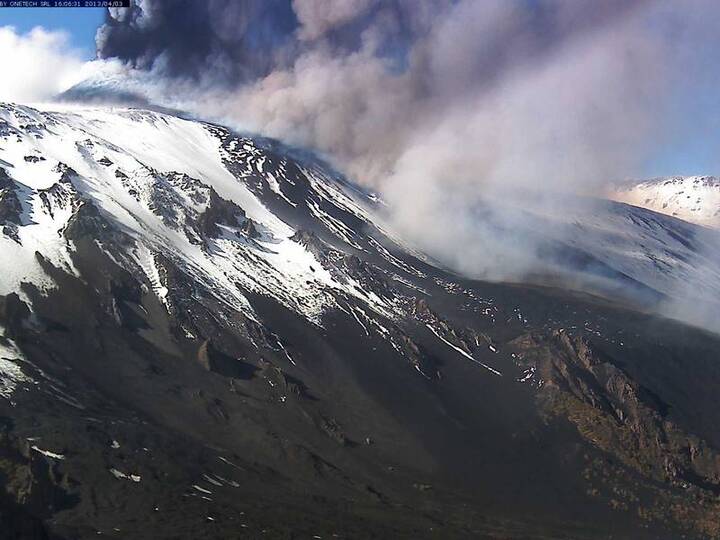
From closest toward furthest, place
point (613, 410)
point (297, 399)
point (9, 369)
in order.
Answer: point (9, 369), point (297, 399), point (613, 410)

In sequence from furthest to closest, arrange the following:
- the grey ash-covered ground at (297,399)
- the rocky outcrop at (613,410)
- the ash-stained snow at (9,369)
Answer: the rocky outcrop at (613,410) < the ash-stained snow at (9,369) < the grey ash-covered ground at (297,399)

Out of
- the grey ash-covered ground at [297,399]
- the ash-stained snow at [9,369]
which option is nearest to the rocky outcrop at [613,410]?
the grey ash-covered ground at [297,399]

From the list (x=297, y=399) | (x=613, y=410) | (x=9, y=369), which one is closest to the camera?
(x=9, y=369)

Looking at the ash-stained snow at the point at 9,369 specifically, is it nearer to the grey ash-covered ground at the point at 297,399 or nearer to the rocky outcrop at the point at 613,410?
the grey ash-covered ground at the point at 297,399

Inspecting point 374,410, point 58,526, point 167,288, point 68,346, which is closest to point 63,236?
point 167,288

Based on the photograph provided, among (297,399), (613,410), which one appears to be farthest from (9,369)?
(613,410)

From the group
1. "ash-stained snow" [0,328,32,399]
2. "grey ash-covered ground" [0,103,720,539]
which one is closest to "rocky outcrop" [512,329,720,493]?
"grey ash-covered ground" [0,103,720,539]

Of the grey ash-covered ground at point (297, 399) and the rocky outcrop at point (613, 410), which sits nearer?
the grey ash-covered ground at point (297, 399)

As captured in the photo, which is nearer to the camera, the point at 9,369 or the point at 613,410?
the point at 9,369

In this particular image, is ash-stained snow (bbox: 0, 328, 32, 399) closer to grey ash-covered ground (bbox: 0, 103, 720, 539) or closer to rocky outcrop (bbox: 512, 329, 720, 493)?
grey ash-covered ground (bbox: 0, 103, 720, 539)

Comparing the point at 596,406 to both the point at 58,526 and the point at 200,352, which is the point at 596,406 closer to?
the point at 200,352

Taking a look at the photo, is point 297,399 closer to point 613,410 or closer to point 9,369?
point 9,369
